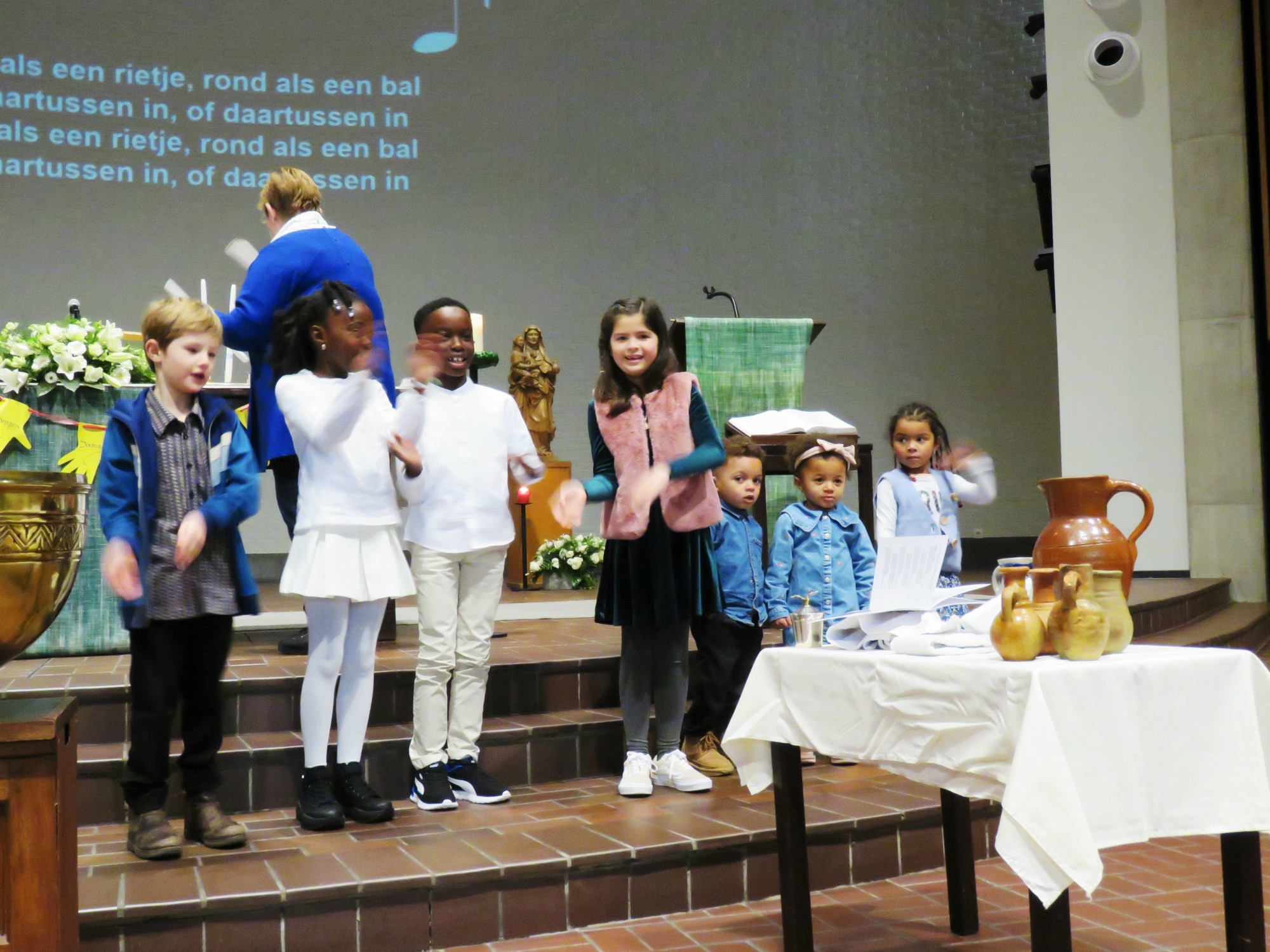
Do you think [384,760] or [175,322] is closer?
[175,322]

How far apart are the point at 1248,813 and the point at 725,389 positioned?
3.28 metres

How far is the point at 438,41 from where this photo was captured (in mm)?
8617

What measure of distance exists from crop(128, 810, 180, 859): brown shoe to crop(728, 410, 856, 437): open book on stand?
2.35 meters

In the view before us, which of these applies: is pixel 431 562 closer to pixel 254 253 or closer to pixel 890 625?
pixel 254 253

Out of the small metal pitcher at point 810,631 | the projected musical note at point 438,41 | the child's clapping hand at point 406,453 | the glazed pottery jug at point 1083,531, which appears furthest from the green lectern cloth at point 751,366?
the projected musical note at point 438,41

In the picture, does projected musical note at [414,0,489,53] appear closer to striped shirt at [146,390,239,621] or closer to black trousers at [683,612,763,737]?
black trousers at [683,612,763,737]

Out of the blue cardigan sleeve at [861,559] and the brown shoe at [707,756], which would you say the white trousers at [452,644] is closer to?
the brown shoe at [707,756]

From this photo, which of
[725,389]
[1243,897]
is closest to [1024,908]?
[1243,897]

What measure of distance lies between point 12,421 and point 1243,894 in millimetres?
3711

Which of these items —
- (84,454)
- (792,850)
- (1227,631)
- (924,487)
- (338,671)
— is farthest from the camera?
(1227,631)

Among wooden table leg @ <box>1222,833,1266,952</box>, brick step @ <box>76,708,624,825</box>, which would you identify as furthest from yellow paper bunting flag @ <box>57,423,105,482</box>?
wooden table leg @ <box>1222,833,1266,952</box>

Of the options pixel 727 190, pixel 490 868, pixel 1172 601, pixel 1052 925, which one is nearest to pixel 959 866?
pixel 1052 925

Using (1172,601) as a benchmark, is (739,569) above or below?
above

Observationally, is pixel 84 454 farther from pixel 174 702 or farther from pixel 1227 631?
pixel 1227 631
